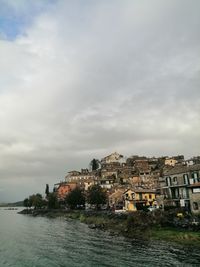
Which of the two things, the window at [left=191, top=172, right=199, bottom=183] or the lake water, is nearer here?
the lake water

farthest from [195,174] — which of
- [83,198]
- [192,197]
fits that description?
[83,198]

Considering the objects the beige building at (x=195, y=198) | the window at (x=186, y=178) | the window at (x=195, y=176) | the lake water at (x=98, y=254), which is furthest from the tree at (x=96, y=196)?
the lake water at (x=98, y=254)

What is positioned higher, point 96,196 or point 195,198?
point 96,196

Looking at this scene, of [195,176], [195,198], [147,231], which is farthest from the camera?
[195,176]

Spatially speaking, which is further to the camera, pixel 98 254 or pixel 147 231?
pixel 147 231

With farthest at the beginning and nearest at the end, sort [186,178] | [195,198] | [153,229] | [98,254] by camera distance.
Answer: [186,178]
[195,198]
[153,229]
[98,254]

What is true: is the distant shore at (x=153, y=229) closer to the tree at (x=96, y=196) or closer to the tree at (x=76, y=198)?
the tree at (x=96, y=196)

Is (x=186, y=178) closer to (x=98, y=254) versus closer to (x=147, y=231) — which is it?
(x=147, y=231)

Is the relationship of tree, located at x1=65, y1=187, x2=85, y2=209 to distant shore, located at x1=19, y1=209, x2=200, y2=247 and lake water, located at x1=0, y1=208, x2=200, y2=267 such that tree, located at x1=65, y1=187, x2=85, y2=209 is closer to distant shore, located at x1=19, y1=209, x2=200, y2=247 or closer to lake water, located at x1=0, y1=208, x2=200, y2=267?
distant shore, located at x1=19, y1=209, x2=200, y2=247

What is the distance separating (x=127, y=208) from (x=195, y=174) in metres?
34.9

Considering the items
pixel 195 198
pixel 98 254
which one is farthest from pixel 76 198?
pixel 98 254

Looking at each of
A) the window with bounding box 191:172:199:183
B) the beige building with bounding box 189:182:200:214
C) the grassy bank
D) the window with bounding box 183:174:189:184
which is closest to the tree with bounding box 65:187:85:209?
the grassy bank

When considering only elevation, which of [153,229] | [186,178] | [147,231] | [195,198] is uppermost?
[186,178]

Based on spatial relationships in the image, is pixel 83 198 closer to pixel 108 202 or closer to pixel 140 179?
pixel 108 202
